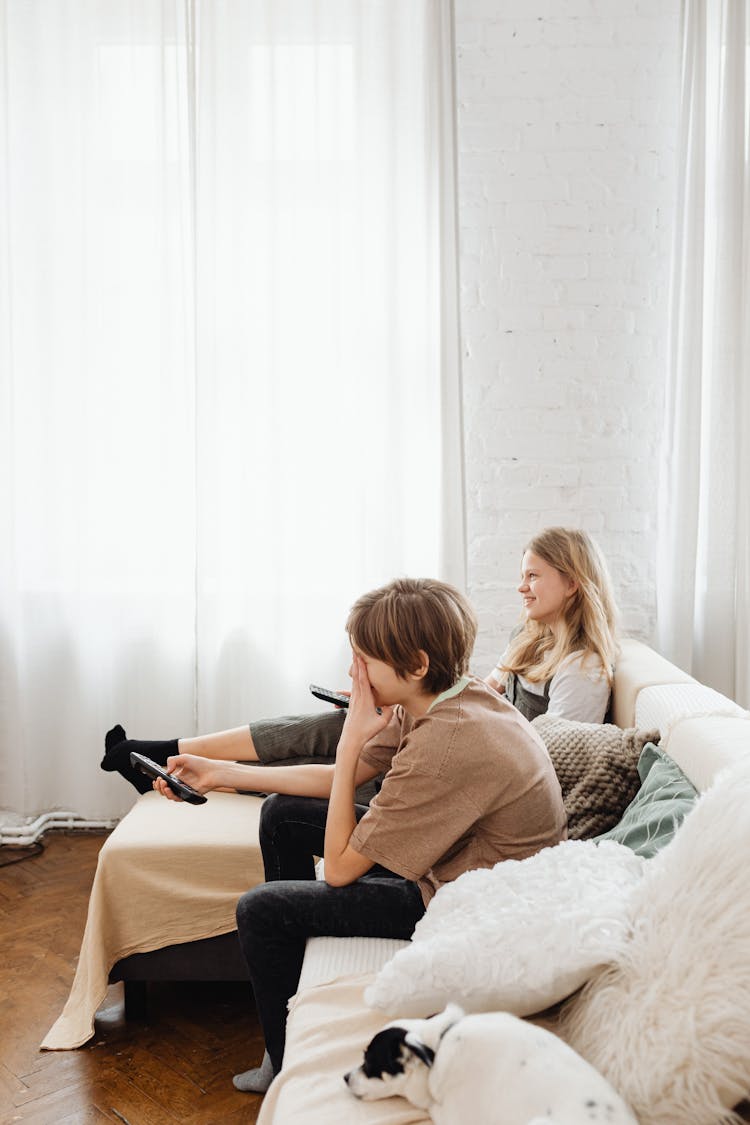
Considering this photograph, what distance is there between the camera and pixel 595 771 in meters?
1.77

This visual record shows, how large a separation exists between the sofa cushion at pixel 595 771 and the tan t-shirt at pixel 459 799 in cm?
16

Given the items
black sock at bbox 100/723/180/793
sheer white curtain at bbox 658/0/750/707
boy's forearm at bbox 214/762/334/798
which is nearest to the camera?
boy's forearm at bbox 214/762/334/798

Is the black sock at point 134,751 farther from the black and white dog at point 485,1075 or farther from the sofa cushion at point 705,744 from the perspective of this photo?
the black and white dog at point 485,1075

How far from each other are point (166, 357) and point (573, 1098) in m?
2.62

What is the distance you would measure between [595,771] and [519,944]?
65 centimetres

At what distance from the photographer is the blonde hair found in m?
2.50

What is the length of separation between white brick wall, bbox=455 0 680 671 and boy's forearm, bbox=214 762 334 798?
1.31 metres

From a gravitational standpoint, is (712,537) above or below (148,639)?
above

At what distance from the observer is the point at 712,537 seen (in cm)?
312

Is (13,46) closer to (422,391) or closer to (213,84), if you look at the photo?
(213,84)

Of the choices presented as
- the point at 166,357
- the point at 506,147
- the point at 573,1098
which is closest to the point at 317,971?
the point at 573,1098

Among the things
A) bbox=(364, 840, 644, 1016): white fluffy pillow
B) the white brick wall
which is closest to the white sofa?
bbox=(364, 840, 644, 1016): white fluffy pillow

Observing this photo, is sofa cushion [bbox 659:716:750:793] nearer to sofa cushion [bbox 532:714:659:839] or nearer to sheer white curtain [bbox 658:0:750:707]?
sofa cushion [bbox 532:714:659:839]

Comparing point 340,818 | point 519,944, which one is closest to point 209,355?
point 340,818
